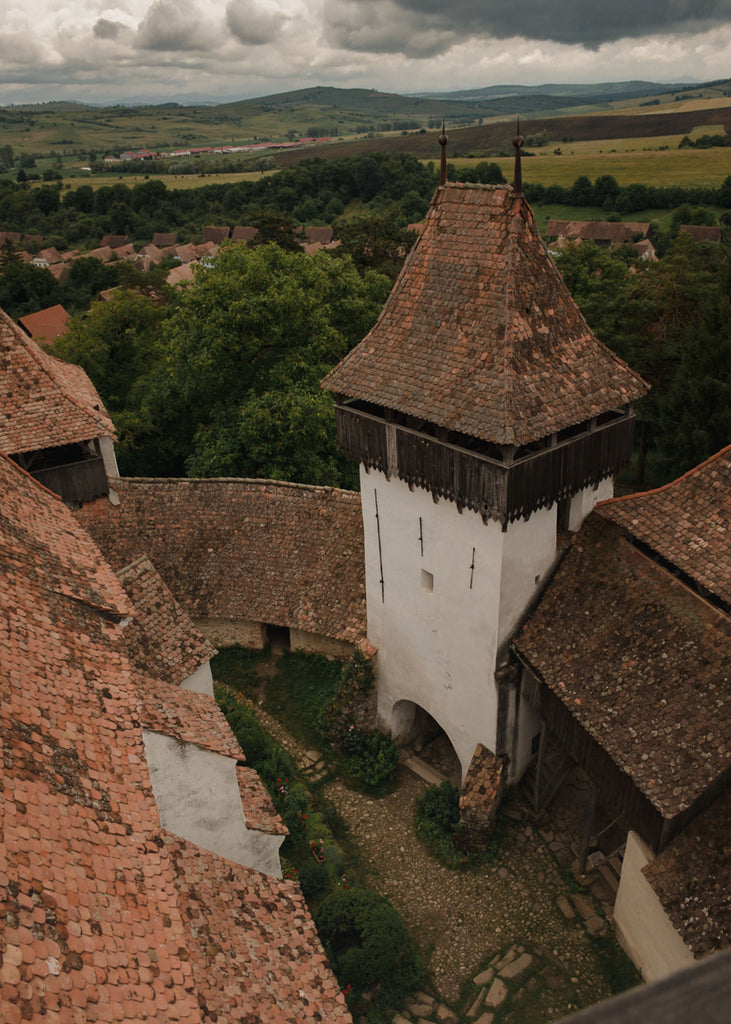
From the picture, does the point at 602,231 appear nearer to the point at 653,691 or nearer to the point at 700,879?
the point at 653,691

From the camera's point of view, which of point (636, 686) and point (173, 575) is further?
point (173, 575)

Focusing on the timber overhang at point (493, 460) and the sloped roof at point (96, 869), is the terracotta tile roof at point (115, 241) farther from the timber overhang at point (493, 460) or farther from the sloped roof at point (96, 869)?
the sloped roof at point (96, 869)

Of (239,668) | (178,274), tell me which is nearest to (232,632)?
(239,668)

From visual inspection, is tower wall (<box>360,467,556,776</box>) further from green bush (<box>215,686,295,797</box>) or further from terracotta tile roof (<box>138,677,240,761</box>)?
terracotta tile roof (<box>138,677,240,761</box>)

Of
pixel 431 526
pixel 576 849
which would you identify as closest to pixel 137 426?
pixel 431 526

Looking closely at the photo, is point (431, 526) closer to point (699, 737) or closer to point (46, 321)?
point (699, 737)

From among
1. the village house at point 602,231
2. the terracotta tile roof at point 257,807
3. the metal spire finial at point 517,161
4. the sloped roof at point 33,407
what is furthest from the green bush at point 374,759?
the village house at point 602,231
